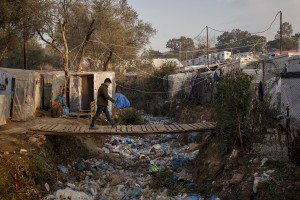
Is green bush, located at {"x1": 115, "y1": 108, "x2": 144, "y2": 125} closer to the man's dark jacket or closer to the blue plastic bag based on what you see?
the man's dark jacket

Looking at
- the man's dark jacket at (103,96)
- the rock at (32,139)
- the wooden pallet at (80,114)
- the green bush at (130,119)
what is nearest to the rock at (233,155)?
the man's dark jacket at (103,96)


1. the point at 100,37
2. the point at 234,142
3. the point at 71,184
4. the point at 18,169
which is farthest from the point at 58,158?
the point at 100,37

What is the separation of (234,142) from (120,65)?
24.5 metres

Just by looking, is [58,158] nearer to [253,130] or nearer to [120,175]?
[120,175]

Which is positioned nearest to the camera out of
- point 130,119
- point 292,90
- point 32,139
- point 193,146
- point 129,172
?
point 292,90

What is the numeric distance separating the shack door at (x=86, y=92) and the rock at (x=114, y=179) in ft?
27.4

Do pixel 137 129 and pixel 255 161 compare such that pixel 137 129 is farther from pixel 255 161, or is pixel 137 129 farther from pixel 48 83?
pixel 48 83

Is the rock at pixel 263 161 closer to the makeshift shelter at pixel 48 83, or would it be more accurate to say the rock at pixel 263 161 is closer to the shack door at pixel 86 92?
the shack door at pixel 86 92

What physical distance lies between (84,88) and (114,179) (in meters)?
9.01

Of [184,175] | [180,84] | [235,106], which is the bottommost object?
[184,175]

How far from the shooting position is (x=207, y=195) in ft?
21.7

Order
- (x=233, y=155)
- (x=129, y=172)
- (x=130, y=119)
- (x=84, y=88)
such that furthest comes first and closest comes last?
(x=84, y=88) < (x=130, y=119) < (x=129, y=172) < (x=233, y=155)

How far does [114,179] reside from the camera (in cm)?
826

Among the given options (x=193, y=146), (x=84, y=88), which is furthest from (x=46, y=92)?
(x=193, y=146)
